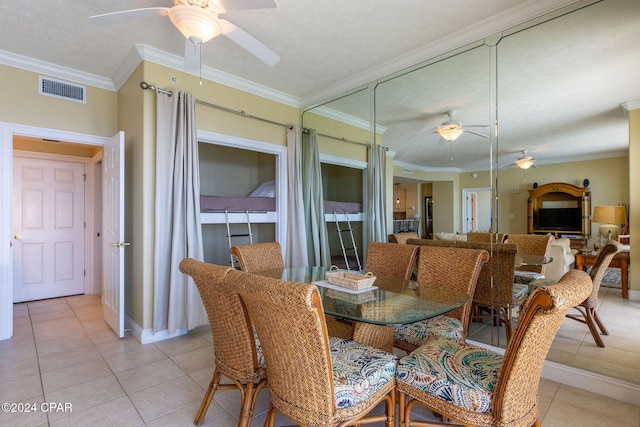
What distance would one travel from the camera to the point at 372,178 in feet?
12.5

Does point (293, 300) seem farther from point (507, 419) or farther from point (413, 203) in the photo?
point (413, 203)

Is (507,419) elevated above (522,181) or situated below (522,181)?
below

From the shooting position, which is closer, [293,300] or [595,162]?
[293,300]

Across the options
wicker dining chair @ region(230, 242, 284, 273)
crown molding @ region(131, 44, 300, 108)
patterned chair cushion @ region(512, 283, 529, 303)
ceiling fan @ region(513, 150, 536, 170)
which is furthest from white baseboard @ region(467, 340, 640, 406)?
crown molding @ region(131, 44, 300, 108)

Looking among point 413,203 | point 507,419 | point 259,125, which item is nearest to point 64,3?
point 259,125

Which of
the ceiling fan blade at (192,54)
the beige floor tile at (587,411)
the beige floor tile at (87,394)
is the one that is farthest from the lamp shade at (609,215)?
the beige floor tile at (87,394)

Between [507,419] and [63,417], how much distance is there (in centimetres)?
236

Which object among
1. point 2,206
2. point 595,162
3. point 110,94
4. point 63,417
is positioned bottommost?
point 63,417

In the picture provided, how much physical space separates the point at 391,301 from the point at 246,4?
73.0 inches

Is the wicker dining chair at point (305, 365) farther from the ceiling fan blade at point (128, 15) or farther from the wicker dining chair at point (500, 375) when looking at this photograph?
the ceiling fan blade at point (128, 15)

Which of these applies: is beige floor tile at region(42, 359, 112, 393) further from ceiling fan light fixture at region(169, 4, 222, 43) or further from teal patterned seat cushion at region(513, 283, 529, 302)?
teal patterned seat cushion at region(513, 283, 529, 302)

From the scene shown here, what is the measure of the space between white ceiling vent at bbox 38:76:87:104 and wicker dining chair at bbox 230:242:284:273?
2.36 meters

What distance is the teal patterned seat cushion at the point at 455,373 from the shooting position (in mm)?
1291

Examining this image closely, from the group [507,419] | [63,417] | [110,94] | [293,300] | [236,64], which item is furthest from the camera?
[110,94]
